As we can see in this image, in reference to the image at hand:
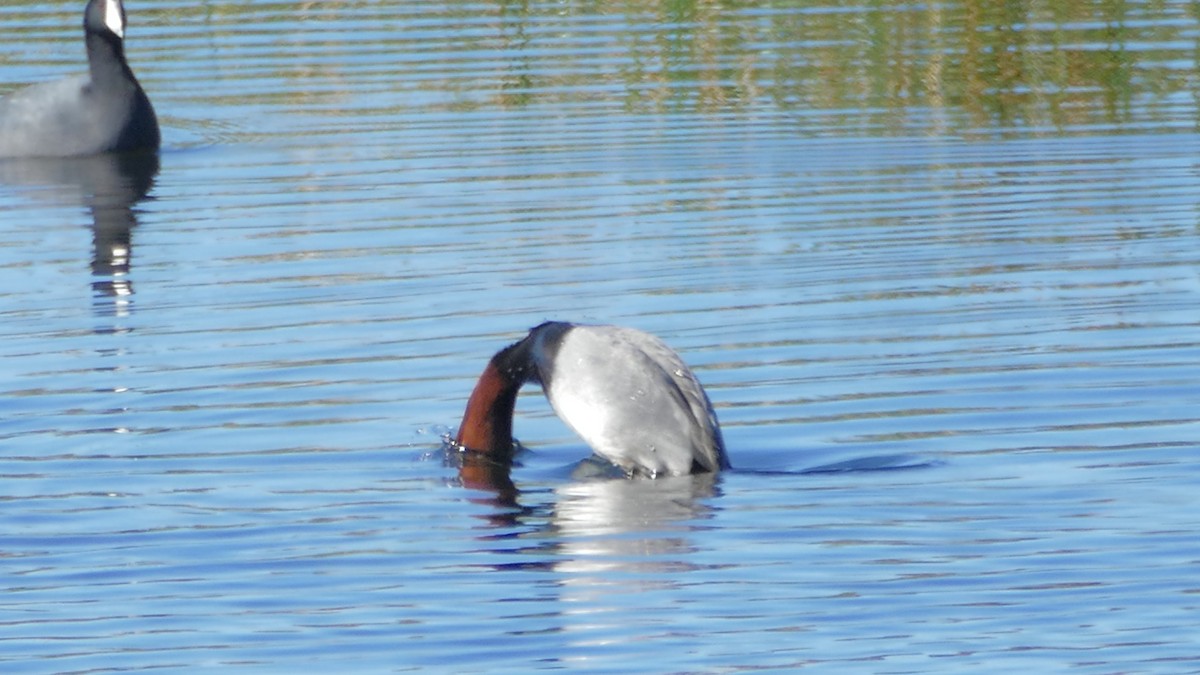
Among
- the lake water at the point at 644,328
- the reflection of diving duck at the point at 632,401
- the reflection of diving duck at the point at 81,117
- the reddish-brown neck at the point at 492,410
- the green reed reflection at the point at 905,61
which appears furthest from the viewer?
the reflection of diving duck at the point at 81,117

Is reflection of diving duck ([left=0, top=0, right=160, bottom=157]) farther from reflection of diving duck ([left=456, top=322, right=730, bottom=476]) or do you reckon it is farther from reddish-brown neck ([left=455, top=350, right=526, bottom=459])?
reflection of diving duck ([left=456, top=322, right=730, bottom=476])

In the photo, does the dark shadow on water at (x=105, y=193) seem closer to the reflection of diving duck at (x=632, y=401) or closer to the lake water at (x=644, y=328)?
the lake water at (x=644, y=328)

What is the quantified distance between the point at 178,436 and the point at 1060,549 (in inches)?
140

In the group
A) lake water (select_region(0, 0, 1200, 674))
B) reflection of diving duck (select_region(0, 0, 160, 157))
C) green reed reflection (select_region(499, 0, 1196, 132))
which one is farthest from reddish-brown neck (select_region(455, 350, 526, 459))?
reflection of diving duck (select_region(0, 0, 160, 157))

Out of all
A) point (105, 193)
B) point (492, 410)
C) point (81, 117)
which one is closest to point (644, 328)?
point (492, 410)

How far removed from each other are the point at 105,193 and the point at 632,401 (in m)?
8.27

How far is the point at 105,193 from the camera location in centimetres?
1570

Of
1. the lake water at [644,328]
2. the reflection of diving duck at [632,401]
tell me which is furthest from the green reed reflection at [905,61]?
the reflection of diving duck at [632,401]

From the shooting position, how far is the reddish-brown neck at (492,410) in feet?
28.6

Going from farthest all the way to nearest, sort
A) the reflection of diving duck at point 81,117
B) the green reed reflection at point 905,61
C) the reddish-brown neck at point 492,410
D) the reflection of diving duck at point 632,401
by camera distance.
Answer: the reflection of diving duck at point 81,117 < the green reed reflection at point 905,61 < the reddish-brown neck at point 492,410 < the reflection of diving duck at point 632,401

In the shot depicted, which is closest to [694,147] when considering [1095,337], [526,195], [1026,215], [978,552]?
[526,195]

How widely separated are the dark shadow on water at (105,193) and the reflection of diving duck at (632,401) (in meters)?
3.67

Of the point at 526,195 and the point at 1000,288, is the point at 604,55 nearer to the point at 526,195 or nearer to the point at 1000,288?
the point at 526,195

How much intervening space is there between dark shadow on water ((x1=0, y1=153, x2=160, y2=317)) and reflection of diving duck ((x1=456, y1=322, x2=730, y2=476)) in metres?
3.67
